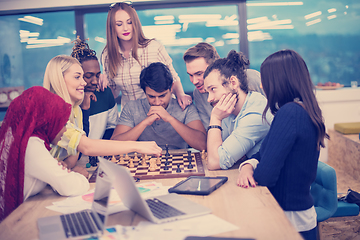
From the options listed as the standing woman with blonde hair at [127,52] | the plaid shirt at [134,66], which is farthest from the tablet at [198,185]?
the plaid shirt at [134,66]

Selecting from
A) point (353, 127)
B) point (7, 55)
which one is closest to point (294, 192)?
point (353, 127)

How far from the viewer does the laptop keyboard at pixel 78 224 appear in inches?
41.9

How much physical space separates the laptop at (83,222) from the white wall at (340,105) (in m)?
3.82

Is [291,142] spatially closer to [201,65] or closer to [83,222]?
[83,222]

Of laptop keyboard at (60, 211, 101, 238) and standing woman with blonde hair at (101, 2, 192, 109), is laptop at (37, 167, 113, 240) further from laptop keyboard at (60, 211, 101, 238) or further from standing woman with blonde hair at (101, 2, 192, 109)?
standing woman with blonde hair at (101, 2, 192, 109)

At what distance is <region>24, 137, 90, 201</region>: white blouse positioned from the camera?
1.46m

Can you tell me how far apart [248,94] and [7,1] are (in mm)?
3992

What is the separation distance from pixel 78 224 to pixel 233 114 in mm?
1338

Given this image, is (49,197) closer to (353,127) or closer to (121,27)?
(121,27)

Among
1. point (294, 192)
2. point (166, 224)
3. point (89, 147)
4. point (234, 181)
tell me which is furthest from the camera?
point (89, 147)

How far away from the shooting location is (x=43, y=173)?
57.7 inches

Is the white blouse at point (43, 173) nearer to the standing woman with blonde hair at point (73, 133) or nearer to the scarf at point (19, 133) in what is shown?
the scarf at point (19, 133)

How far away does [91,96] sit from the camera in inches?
110

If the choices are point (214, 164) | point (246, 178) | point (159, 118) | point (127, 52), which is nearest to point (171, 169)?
point (214, 164)
